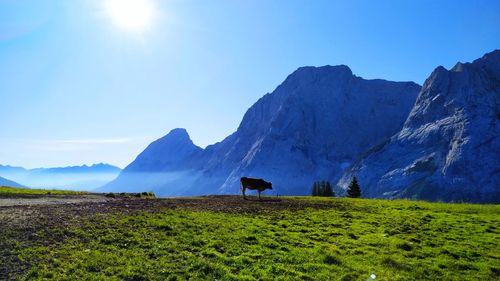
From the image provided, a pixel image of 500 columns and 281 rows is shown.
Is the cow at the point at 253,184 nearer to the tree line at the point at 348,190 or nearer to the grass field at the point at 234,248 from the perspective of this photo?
the grass field at the point at 234,248

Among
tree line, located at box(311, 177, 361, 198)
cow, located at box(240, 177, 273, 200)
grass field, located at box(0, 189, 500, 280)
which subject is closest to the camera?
grass field, located at box(0, 189, 500, 280)

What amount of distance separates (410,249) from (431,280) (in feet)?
18.4

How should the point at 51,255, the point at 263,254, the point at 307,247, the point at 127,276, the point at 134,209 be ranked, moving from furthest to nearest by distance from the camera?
the point at 134,209
the point at 307,247
the point at 263,254
the point at 51,255
the point at 127,276

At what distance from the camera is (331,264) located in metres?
21.1

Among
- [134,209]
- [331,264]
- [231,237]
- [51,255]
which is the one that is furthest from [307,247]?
[134,209]

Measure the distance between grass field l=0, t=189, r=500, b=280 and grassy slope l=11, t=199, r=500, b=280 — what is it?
6cm

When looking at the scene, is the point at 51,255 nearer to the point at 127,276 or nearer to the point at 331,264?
the point at 127,276

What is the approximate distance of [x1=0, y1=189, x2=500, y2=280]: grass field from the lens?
1819 cm

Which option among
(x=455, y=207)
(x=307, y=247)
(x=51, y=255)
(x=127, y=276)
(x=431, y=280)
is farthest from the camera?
(x=455, y=207)

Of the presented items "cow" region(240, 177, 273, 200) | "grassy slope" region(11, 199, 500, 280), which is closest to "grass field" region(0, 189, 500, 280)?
"grassy slope" region(11, 199, 500, 280)

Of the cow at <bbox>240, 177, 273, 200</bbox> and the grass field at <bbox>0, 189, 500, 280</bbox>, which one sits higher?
the cow at <bbox>240, 177, 273, 200</bbox>

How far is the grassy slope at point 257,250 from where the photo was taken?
718 inches

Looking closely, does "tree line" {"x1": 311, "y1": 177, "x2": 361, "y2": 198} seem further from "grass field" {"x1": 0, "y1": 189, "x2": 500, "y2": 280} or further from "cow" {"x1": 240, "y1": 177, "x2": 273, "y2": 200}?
"grass field" {"x1": 0, "y1": 189, "x2": 500, "y2": 280}

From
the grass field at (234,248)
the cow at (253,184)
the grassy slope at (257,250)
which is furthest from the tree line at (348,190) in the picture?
the grassy slope at (257,250)
